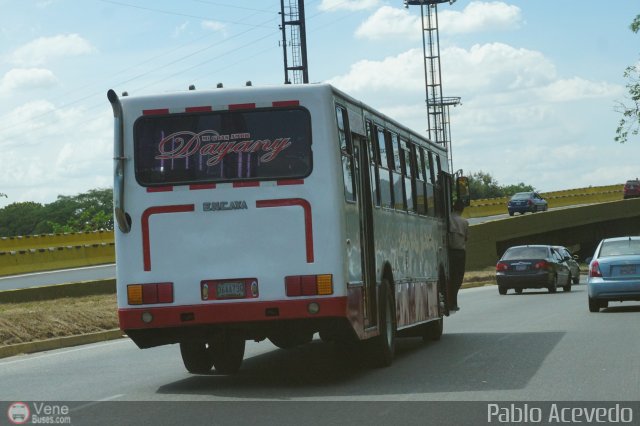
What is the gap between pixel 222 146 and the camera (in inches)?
498

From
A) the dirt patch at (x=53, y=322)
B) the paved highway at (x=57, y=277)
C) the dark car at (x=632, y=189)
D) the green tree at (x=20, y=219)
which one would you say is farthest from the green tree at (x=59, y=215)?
the dirt patch at (x=53, y=322)

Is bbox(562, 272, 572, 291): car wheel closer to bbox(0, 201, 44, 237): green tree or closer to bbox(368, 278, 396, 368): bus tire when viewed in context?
bbox(368, 278, 396, 368): bus tire

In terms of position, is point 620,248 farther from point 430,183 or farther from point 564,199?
point 564,199

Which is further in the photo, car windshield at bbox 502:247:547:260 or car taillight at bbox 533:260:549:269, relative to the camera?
car windshield at bbox 502:247:547:260

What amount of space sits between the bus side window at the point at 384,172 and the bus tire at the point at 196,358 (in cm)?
272

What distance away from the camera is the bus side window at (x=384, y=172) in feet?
49.3

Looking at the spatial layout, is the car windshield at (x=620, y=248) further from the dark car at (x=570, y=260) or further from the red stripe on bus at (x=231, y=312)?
the dark car at (x=570, y=260)

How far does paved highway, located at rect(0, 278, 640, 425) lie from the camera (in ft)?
36.8

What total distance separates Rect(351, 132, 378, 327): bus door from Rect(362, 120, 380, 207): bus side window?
231 mm

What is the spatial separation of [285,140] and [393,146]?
12.4 feet

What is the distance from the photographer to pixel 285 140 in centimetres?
1257
